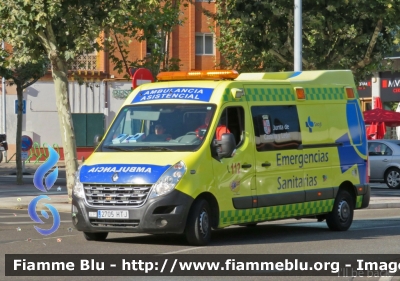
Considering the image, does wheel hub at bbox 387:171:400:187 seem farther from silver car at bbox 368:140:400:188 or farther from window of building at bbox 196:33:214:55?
window of building at bbox 196:33:214:55

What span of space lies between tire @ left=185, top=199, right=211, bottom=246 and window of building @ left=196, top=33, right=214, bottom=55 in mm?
39462

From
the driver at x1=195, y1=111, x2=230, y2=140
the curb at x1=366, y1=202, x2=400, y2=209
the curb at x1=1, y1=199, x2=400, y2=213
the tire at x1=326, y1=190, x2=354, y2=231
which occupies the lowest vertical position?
the curb at x1=366, y1=202, x2=400, y2=209

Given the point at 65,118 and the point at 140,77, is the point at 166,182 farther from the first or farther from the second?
the point at 65,118

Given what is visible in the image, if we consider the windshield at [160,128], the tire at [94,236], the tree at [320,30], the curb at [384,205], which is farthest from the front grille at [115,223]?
the tree at [320,30]

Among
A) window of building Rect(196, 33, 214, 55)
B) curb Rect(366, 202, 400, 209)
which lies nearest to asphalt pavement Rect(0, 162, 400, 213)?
curb Rect(366, 202, 400, 209)

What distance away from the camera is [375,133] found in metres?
37.4

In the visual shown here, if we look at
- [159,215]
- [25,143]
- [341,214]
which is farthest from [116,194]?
[25,143]

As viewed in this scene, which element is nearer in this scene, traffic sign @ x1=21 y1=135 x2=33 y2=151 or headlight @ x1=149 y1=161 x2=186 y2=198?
headlight @ x1=149 y1=161 x2=186 y2=198

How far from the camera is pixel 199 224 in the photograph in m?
13.3

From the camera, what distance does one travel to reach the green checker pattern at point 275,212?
549 inches

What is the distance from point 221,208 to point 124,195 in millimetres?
1482

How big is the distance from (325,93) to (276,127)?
171cm

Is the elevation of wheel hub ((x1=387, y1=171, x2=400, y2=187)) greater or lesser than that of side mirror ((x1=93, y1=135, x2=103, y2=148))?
lesser

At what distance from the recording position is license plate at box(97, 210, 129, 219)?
1301 cm
